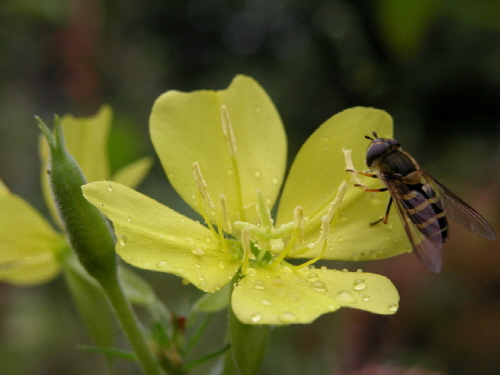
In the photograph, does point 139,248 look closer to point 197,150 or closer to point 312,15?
point 197,150

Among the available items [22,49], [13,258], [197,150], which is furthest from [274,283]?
[22,49]

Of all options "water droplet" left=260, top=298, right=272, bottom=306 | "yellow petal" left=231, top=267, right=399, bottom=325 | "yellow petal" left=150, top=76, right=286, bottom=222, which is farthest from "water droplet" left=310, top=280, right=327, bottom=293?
"yellow petal" left=150, top=76, right=286, bottom=222

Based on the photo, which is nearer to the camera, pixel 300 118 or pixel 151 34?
pixel 300 118

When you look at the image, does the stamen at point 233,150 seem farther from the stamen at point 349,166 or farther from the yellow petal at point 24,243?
the yellow petal at point 24,243

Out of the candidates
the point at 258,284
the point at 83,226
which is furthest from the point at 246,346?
the point at 83,226

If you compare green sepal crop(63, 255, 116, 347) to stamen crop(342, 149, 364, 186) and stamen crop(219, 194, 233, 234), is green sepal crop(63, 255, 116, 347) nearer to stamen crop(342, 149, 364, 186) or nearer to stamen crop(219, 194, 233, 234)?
stamen crop(219, 194, 233, 234)
